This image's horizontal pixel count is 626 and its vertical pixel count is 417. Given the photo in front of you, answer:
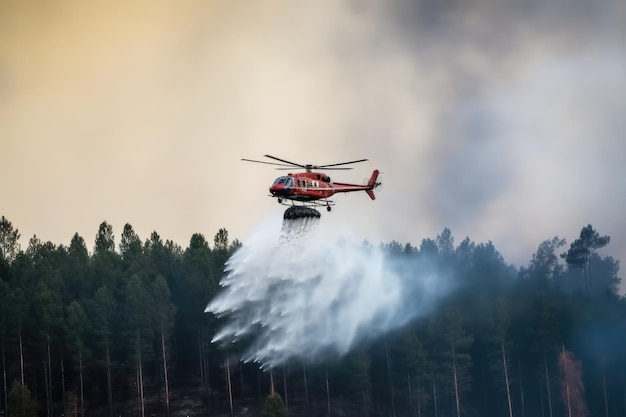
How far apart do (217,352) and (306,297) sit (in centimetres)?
1188

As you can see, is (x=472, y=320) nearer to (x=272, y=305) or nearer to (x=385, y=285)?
(x=385, y=285)

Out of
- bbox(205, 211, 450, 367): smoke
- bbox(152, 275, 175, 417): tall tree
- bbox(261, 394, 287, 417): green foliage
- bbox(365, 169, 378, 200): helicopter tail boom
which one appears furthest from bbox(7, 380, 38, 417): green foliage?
bbox(365, 169, 378, 200): helicopter tail boom

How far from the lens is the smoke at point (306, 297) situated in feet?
408

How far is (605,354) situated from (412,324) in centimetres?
3083

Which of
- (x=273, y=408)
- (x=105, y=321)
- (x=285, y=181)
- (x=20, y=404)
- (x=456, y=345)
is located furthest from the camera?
(x=456, y=345)

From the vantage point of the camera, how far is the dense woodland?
4811 inches

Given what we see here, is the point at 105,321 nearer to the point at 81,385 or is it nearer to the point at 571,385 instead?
the point at 81,385

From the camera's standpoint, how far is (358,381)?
13050 centimetres

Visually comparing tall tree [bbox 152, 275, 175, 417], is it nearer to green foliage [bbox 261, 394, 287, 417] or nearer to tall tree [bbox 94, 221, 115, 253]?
green foliage [bbox 261, 394, 287, 417]

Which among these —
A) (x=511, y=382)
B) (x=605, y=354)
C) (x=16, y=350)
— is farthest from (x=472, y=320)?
(x=16, y=350)

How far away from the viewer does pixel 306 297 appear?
130 meters

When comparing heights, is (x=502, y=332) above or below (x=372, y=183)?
below

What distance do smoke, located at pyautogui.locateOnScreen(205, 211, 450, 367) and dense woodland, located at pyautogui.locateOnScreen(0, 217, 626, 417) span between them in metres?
2.32

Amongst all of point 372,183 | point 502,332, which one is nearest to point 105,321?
point 372,183
